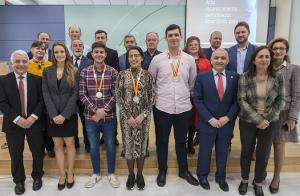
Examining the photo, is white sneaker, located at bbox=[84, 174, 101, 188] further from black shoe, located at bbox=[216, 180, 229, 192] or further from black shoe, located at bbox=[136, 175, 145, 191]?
black shoe, located at bbox=[216, 180, 229, 192]

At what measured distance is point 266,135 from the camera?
8.30 feet

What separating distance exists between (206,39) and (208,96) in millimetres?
3516

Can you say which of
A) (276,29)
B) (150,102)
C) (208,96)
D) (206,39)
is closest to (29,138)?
(150,102)

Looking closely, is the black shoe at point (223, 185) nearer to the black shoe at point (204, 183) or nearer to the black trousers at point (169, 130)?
the black shoe at point (204, 183)

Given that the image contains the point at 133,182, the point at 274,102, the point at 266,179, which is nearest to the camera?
the point at 274,102

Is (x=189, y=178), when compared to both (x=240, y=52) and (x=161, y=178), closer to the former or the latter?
(x=161, y=178)

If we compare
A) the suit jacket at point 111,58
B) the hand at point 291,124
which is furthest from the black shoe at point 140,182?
the hand at point 291,124

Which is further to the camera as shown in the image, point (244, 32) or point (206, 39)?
point (206, 39)

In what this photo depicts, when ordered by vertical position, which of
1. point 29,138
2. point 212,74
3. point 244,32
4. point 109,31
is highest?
point 109,31

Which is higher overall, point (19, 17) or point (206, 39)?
point (19, 17)

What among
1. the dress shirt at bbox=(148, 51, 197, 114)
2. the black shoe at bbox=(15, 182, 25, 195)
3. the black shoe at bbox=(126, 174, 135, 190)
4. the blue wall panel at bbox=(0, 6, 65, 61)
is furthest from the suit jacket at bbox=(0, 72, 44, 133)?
the blue wall panel at bbox=(0, 6, 65, 61)

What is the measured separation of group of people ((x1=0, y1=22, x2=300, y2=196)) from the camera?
2.53m

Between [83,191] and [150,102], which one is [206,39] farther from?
[83,191]

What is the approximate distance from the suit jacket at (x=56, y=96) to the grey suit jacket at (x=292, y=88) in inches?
83.6
